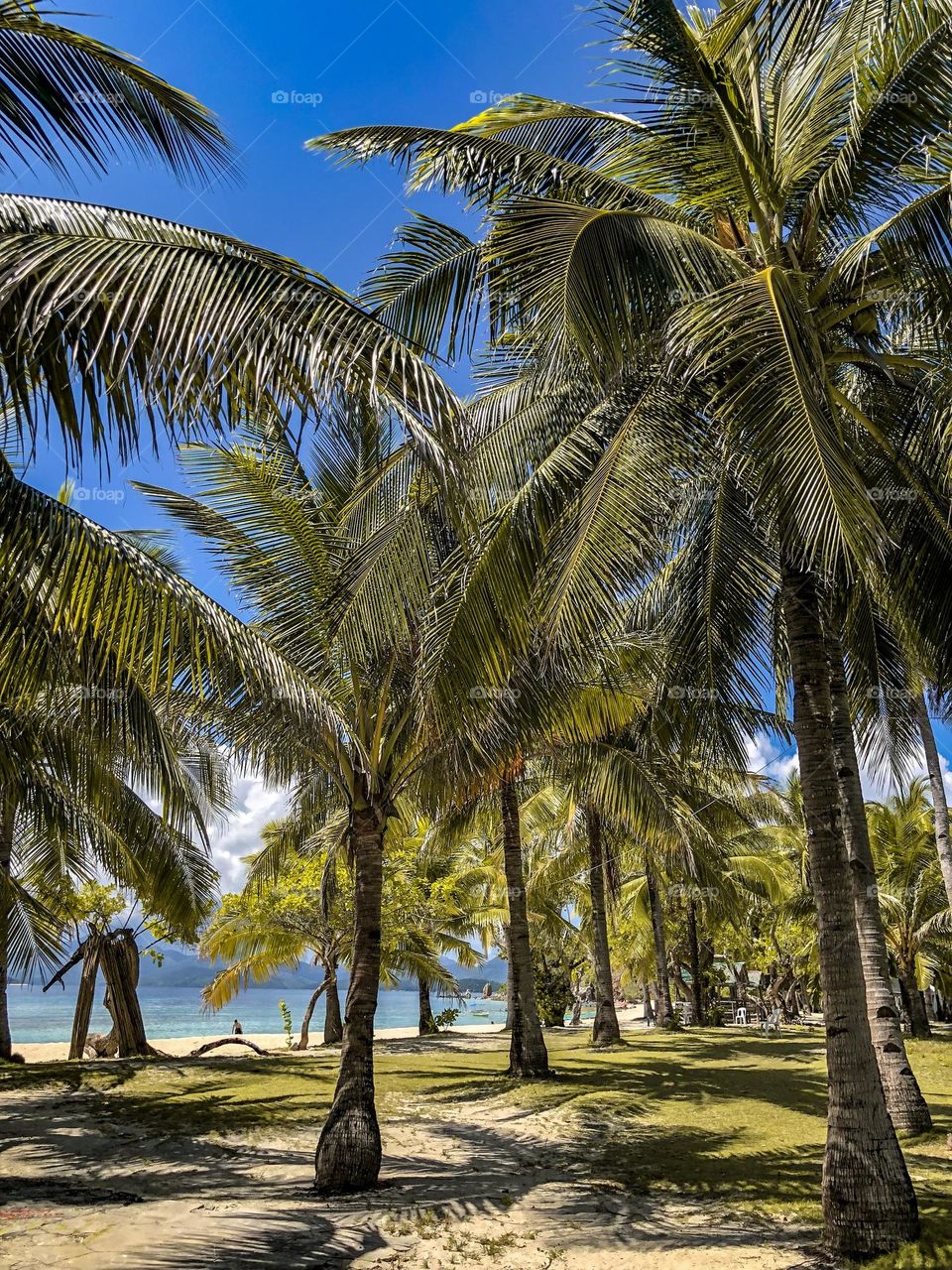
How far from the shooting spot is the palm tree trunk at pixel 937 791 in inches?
→ 504

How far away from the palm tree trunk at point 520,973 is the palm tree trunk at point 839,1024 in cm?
769

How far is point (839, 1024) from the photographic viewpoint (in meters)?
6.43

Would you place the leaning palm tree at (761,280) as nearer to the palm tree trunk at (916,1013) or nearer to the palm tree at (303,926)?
the palm tree at (303,926)

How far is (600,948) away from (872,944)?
951 cm

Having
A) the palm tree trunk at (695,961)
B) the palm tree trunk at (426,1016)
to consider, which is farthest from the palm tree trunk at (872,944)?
the palm tree trunk at (426,1016)

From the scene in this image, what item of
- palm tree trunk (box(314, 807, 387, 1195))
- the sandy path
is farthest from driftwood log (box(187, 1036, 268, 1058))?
palm tree trunk (box(314, 807, 387, 1195))

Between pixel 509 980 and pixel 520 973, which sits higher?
pixel 520 973

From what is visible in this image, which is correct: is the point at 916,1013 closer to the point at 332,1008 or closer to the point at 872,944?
the point at 332,1008

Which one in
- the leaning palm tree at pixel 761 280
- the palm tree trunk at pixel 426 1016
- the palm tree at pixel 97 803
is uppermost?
the leaning palm tree at pixel 761 280

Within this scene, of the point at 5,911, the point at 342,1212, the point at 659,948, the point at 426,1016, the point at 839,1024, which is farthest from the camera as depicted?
the point at 426,1016

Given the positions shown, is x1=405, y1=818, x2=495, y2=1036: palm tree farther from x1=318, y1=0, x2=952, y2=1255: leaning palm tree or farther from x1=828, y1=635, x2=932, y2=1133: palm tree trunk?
x1=318, y1=0, x2=952, y2=1255: leaning palm tree

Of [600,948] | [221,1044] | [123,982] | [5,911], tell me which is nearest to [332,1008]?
[221,1044]

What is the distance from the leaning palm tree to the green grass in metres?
2.07

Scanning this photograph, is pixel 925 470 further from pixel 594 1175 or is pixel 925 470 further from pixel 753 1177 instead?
pixel 594 1175
